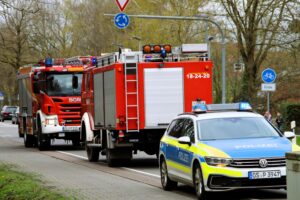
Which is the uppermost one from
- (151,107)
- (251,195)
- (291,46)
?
(291,46)

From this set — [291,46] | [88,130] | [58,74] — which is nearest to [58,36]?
[291,46]

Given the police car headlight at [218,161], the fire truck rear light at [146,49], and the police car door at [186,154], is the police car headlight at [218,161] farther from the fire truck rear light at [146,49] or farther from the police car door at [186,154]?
the fire truck rear light at [146,49]

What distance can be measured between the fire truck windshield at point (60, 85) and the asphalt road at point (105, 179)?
3.27 m

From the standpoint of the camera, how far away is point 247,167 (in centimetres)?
1257

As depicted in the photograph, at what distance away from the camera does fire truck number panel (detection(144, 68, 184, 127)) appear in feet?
70.1

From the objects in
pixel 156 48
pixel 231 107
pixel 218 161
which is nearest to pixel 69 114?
pixel 156 48

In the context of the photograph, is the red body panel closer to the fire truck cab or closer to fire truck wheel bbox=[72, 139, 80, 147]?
the fire truck cab

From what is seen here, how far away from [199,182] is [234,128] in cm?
147

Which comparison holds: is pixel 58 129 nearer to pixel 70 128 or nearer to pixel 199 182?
pixel 70 128

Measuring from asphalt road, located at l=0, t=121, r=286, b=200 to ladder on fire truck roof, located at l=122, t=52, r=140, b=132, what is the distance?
1313 millimetres

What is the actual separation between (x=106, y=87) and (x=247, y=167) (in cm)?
1027

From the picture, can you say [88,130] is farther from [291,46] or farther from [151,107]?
[291,46]

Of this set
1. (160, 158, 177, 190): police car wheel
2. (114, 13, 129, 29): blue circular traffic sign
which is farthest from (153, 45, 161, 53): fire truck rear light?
(114, 13, 129, 29): blue circular traffic sign

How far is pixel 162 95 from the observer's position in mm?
21500
